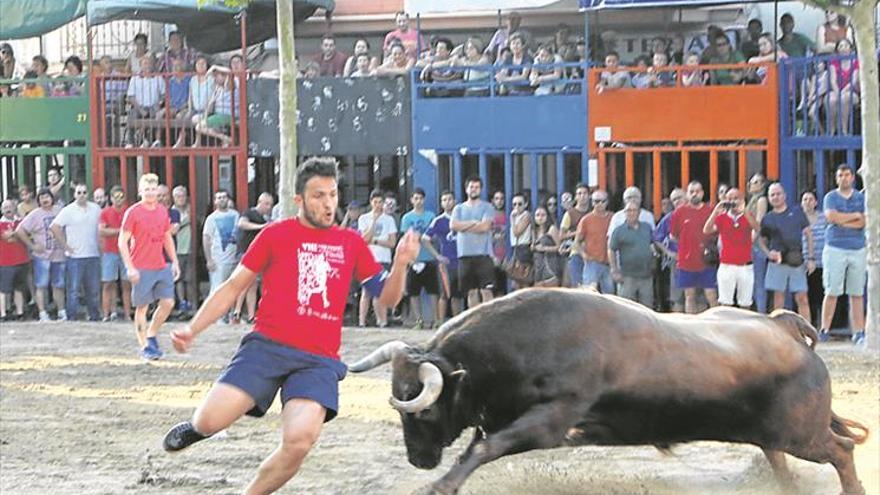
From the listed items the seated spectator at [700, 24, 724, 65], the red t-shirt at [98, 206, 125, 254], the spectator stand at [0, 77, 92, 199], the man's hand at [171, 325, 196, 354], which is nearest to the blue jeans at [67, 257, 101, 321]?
the red t-shirt at [98, 206, 125, 254]

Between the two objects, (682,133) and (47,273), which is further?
(47,273)

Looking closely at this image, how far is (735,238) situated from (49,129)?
10.2 metres

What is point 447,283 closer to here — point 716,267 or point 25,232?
point 716,267

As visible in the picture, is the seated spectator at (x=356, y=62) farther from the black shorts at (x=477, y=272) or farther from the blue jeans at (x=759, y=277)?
the blue jeans at (x=759, y=277)

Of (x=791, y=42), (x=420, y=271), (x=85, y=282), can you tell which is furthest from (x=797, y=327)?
(x=85, y=282)

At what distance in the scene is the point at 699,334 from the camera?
8.42 m

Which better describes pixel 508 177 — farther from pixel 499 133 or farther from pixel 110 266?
pixel 110 266

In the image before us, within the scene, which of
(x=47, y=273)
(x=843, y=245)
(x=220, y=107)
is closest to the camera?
(x=843, y=245)

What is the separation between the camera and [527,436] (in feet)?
25.5

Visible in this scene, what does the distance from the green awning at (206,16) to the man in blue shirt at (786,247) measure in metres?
7.96

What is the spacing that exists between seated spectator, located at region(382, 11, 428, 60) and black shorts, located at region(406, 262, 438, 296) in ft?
11.2

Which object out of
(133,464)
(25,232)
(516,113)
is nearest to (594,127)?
(516,113)

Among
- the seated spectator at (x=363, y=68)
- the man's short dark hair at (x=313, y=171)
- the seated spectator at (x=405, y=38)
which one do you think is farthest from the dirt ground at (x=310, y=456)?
the seated spectator at (x=405, y=38)

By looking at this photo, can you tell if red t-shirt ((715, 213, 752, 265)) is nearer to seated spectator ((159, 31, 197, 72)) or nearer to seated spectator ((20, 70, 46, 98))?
seated spectator ((159, 31, 197, 72))
